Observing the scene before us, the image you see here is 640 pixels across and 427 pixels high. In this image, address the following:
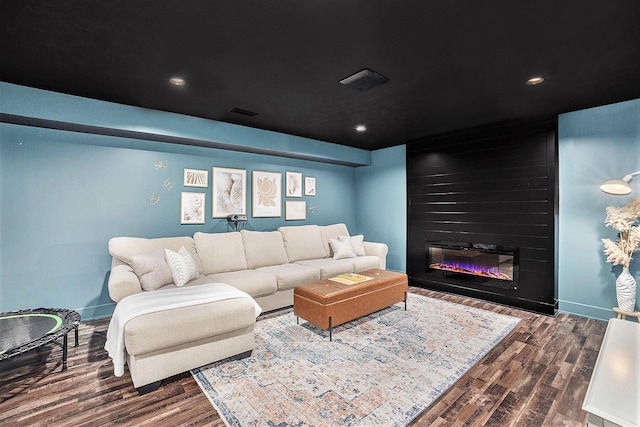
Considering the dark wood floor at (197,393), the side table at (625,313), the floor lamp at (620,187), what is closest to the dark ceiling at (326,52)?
the floor lamp at (620,187)

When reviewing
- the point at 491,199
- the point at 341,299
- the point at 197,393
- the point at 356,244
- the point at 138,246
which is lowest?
the point at 197,393

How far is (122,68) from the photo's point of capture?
261 centimetres

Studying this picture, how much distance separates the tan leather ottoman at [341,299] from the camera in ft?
10.1

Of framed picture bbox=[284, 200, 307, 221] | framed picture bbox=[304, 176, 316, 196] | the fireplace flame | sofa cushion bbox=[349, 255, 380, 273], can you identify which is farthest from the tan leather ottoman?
framed picture bbox=[304, 176, 316, 196]

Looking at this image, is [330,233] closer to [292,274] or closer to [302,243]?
[302,243]

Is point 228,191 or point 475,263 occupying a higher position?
point 228,191

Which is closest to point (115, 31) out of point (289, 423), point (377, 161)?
point (289, 423)

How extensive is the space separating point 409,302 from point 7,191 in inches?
198

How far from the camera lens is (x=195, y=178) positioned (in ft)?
14.3

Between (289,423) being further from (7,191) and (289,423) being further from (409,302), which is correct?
(7,191)

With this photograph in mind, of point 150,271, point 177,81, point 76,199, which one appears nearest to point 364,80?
point 177,81

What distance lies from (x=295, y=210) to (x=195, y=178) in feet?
6.21

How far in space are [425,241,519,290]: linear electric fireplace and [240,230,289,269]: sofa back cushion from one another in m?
2.57

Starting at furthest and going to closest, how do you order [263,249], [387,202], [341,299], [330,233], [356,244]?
[387,202]
[330,233]
[356,244]
[263,249]
[341,299]
